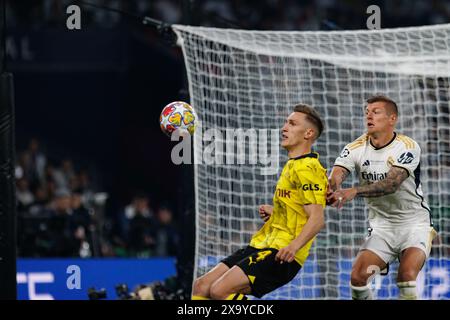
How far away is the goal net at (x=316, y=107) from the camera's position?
38.1 ft

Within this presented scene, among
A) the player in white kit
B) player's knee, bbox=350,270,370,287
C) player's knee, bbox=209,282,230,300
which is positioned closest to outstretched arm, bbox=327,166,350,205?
the player in white kit

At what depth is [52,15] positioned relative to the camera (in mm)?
18766

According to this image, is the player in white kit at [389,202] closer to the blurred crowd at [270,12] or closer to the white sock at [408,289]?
the white sock at [408,289]

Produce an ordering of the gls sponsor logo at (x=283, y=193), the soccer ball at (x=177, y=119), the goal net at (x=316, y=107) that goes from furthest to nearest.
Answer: the goal net at (x=316, y=107)
the soccer ball at (x=177, y=119)
the gls sponsor logo at (x=283, y=193)

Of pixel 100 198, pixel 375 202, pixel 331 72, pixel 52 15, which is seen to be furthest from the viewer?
pixel 52 15

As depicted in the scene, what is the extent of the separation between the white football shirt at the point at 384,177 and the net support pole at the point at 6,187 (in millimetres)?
2619

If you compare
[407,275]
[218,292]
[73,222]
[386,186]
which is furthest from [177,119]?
[73,222]

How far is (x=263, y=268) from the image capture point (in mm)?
8133

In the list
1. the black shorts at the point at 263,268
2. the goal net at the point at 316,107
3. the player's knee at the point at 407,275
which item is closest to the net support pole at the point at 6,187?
the black shorts at the point at 263,268

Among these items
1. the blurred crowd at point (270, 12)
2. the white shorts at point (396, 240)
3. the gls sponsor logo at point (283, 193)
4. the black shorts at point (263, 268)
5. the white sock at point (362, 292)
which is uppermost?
the blurred crowd at point (270, 12)
